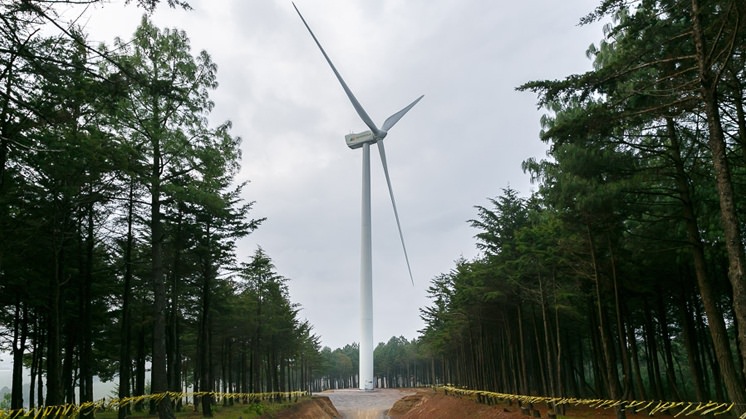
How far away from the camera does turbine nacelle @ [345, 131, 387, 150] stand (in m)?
73.4

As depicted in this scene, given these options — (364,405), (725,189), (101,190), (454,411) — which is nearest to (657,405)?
(725,189)

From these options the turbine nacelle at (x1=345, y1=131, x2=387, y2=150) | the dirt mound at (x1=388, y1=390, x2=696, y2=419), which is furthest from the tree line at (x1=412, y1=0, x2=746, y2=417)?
the turbine nacelle at (x1=345, y1=131, x2=387, y2=150)

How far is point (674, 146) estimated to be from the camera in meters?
16.5

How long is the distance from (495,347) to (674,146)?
35975mm

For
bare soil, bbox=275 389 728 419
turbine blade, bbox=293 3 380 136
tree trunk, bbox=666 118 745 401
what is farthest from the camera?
Result: turbine blade, bbox=293 3 380 136

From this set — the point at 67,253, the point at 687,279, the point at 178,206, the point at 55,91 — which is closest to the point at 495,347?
the point at 687,279

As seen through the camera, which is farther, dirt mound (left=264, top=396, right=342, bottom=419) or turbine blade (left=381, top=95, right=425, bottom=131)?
turbine blade (left=381, top=95, right=425, bottom=131)

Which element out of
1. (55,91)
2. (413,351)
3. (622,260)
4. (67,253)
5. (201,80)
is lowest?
(413,351)

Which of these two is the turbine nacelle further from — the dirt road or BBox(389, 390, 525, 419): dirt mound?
BBox(389, 390, 525, 419): dirt mound

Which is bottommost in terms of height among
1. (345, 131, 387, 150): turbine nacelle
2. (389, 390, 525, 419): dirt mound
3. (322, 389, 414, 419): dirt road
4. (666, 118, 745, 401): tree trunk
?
(322, 389, 414, 419): dirt road

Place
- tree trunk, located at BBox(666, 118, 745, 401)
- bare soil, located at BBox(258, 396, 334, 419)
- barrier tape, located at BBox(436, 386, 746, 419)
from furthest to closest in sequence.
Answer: bare soil, located at BBox(258, 396, 334, 419), barrier tape, located at BBox(436, 386, 746, 419), tree trunk, located at BBox(666, 118, 745, 401)

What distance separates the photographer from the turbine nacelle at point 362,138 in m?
73.4

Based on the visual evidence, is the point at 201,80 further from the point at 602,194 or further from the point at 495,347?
the point at 495,347

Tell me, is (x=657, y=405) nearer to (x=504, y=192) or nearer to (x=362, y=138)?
(x=504, y=192)
